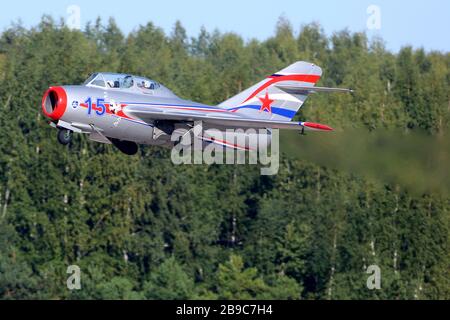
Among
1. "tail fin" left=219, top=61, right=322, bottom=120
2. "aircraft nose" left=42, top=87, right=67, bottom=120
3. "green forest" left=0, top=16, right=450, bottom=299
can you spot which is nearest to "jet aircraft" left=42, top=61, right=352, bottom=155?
"aircraft nose" left=42, top=87, right=67, bottom=120

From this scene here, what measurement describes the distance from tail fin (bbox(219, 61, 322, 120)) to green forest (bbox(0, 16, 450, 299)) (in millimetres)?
13992

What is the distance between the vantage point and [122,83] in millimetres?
30453

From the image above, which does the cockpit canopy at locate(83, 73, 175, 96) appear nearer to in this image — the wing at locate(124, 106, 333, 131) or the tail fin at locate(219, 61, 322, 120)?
the wing at locate(124, 106, 333, 131)

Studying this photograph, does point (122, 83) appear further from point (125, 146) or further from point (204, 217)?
point (204, 217)

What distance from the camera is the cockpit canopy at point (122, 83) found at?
30.2m

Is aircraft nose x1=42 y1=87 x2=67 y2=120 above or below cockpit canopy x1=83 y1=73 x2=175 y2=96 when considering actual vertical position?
below

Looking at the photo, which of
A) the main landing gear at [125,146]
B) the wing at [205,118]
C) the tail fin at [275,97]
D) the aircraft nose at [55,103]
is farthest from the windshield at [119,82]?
the tail fin at [275,97]

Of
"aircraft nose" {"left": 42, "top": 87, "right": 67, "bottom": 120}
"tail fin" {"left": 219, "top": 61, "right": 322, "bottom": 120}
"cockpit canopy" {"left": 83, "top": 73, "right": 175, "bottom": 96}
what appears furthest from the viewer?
Answer: "tail fin" {"left": 219, "top": 61, "right": 322, "bottom": 120}

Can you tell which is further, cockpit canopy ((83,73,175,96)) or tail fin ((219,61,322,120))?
tail fin ((219,61,322,120))

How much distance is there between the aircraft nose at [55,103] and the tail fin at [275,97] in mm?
5355

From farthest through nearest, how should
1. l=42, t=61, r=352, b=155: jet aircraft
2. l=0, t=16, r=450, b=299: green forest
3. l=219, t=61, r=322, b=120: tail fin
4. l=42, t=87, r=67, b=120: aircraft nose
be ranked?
l=0, t=16, r=450, b=299: green forest → l=219, t=61, r=322, b=120: tail fin → l=42, t=61, r=352, b=155: jet aircraft → l=42, t=87, r=67, b=120: aircraft nose

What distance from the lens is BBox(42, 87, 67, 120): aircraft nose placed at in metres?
29.2

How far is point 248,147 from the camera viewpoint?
105ft

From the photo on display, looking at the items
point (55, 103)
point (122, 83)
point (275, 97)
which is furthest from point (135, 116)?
point (275, 97)
